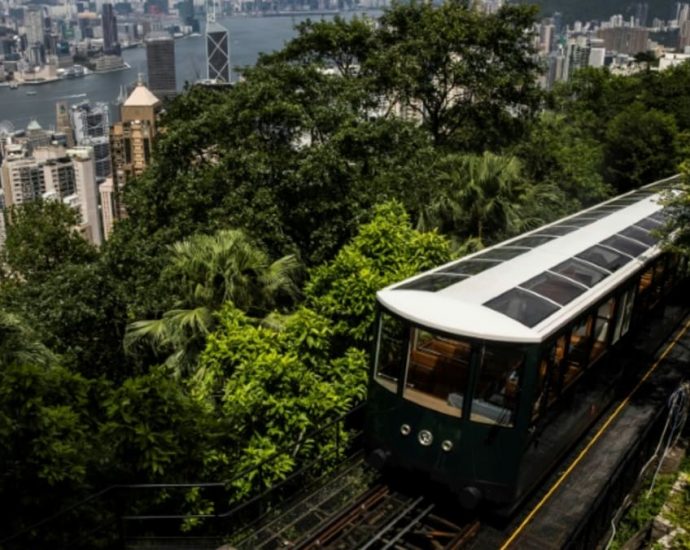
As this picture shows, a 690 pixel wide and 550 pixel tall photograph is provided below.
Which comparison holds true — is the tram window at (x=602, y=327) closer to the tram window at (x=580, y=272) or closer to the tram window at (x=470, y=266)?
the tram window at (x=580, y=272)

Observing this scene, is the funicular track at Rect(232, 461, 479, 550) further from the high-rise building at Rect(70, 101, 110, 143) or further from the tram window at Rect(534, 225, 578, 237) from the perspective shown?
the high-rise building at Rect(70, 101, 110, 143)

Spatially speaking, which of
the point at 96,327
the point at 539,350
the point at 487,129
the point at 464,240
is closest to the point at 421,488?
the point at 539,350

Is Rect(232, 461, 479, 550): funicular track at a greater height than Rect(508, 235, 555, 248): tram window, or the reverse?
Rect(508, 235, 555, 248): tram window

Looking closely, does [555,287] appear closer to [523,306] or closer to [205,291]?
[523,306]

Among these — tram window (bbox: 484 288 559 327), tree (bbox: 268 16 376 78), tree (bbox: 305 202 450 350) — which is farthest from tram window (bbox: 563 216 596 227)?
tree (bbox: 268 16 376 78)

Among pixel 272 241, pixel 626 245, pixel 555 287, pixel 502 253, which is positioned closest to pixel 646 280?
pixel 626 245

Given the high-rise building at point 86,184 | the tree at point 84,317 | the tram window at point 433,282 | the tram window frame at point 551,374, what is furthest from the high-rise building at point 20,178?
the tram window frame at point 551,374

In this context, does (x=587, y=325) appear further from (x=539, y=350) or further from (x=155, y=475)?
(x=155, y=475)
